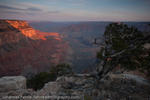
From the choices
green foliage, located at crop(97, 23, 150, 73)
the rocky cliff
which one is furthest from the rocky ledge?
the rocky cliff

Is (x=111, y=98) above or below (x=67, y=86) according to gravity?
above

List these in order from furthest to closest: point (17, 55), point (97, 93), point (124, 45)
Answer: point (17, 55)
point (124, 45)
point (97, 93)

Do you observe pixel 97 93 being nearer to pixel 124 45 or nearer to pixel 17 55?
pixel 124 45

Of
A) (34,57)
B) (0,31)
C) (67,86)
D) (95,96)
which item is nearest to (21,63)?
(34,57)

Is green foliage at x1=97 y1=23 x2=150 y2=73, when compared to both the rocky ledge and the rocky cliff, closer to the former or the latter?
the rocky ledge

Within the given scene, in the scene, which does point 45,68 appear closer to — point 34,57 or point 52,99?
point 34,57

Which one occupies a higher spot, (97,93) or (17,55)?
(97,93)

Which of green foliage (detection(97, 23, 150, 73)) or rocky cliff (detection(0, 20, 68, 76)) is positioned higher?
green foliage (detection(97, 23, 150, 73))

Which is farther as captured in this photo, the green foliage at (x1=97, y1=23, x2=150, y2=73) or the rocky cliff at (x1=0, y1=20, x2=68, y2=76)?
the rocky cliff at (x1=0, y1=20, x2=68, y2=76)

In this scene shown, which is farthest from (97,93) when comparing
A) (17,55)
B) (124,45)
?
(17,55)

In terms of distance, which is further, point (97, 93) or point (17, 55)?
point (17, 55)

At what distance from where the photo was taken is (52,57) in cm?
4188

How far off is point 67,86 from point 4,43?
34784 millimetres

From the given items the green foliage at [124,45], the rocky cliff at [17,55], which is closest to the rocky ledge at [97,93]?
the green foliage at [124,45]
